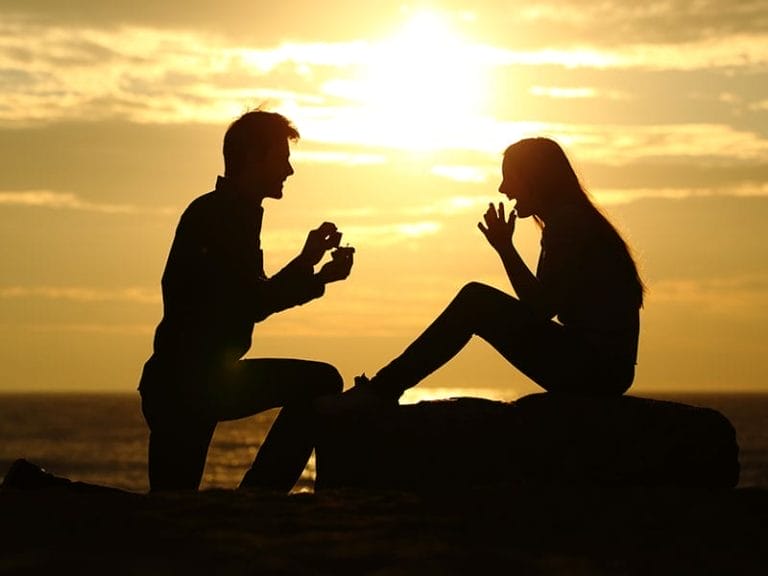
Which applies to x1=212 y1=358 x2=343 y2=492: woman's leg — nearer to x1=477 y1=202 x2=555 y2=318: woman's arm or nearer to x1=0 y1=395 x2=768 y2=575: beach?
x1=0 y1=395 x2=768 y2=575: beach

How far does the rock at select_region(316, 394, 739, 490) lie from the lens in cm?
917

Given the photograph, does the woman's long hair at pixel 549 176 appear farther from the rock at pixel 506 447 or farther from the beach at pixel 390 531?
the beach at pixel 390 531

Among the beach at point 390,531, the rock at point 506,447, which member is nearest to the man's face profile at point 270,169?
the rock at point 506,447

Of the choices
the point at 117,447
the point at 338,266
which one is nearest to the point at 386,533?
the point at 338,266

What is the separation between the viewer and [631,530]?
279 inches

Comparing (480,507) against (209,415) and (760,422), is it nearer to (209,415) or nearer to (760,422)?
(209,415)

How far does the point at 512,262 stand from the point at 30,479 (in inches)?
128

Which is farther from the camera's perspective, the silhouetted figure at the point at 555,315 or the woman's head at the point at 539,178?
the woman's head at the point at 539,178

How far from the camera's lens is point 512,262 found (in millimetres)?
9211

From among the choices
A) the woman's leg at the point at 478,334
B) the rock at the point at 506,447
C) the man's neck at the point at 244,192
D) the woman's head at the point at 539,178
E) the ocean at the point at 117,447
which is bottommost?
the ocean at the point at 117,447

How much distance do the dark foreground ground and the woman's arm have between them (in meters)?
1.55

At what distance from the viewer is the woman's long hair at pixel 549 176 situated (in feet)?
31.0

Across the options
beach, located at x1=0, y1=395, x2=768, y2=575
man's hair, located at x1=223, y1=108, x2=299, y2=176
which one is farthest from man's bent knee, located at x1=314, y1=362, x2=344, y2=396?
man's hair, located at x1=223, y1=108, x2=299, y2=176

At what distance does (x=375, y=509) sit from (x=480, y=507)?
0.55 m
